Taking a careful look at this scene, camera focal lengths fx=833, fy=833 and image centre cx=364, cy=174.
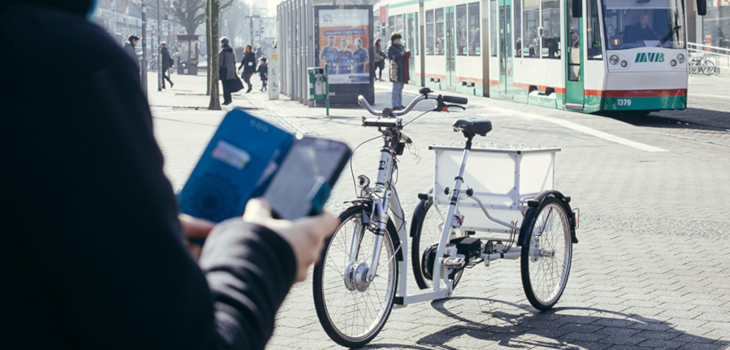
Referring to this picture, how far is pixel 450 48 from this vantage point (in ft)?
83.4

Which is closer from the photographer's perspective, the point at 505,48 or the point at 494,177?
the point at 494,177

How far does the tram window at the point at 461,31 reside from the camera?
23.9m

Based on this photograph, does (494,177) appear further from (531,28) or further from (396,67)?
(396,67)

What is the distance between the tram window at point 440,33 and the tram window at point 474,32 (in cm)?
252

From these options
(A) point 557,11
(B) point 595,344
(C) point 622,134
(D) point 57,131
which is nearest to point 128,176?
(D) point 57,131

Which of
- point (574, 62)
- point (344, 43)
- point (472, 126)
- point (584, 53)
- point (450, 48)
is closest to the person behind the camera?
point (472, 126)

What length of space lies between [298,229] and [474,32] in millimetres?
22535

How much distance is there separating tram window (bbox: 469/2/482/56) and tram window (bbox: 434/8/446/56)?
2521mm

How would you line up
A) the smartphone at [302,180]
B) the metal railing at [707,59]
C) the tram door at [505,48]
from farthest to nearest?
the metal railing at [707,59] < the tram door at [505,48] < the smartphone at [302,180]

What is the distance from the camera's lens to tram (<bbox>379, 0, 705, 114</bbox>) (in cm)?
1538

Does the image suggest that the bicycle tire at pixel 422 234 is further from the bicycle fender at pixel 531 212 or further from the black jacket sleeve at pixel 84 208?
the black jacket sleeve at pixel 84 208

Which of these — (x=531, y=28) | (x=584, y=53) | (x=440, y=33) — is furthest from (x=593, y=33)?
(x=440, y=33)

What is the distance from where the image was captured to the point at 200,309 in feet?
3.02

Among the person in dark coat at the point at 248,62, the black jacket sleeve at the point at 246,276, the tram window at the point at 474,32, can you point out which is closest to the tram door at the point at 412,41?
the person in dark coat at the point at 248,62
